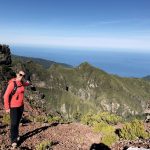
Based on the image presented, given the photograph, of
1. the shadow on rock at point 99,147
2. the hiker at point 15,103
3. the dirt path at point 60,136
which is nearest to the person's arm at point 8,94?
the hiker at point 15,103

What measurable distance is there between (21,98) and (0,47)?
83.4 m

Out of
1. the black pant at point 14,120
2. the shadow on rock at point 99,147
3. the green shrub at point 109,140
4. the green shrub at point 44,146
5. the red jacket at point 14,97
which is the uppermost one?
the red jacket at point 14,97

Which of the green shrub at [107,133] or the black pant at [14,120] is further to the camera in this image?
the green shrub at [107,133]

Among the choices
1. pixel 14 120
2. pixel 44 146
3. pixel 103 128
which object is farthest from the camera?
pixel 103 128

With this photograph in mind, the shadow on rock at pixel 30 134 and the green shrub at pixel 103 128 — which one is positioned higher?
the shadow on rock at pixel 30 134

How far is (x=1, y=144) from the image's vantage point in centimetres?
1216

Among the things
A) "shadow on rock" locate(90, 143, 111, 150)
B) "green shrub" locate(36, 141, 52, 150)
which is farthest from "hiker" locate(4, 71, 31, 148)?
"shadow on rock" locate(90, 143, 111, 150)

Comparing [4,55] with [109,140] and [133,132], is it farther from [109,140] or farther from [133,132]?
[109,140]

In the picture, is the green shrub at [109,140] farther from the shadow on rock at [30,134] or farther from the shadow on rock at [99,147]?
the shadow on rock at [30,134]

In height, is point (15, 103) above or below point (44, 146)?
above

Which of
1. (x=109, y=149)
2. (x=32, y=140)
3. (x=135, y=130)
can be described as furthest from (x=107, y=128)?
(x=32, y=140)

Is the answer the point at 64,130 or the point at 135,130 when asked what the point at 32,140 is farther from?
the point at 135,130

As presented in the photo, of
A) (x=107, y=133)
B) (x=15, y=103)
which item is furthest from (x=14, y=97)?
(x=107, y=133)

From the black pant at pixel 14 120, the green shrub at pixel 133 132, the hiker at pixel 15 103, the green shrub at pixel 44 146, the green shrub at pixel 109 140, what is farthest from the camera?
the green shrub at pixel 133 132
